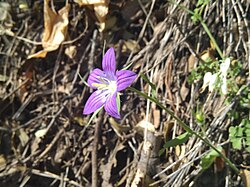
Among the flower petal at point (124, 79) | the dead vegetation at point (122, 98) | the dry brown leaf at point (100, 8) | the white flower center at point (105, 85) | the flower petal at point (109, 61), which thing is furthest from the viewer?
the dry brown leaf at point (100, 8)

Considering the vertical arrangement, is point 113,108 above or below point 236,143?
above

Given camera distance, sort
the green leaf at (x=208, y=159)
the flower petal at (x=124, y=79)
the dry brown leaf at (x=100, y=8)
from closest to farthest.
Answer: the flower petal at (x=124, y=79) → the green leaf at (x=208, y=159) → the dry brown leaf at (x=100, y=8)

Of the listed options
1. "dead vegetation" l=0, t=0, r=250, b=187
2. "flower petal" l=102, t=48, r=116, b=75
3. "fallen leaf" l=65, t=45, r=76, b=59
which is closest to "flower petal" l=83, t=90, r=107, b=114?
"flower petal" l=102, t=48, r=116, b=75


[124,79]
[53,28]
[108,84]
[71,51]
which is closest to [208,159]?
[108,84]

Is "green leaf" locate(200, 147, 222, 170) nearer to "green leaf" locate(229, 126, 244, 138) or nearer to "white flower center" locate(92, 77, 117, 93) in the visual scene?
"green leaf" locate(229, 126, 244, 138)

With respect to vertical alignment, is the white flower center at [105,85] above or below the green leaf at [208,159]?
above

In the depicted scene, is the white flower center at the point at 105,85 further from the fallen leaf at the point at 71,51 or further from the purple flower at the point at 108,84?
Answer: the fallen leaf at the point at 71,51

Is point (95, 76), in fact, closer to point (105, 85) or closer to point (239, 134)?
point (105, 85)

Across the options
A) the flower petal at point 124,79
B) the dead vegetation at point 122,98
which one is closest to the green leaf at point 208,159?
the dead vegetation at point 122,98

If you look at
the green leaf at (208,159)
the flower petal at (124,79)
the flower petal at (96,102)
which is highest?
the flower petal at (124,79)
